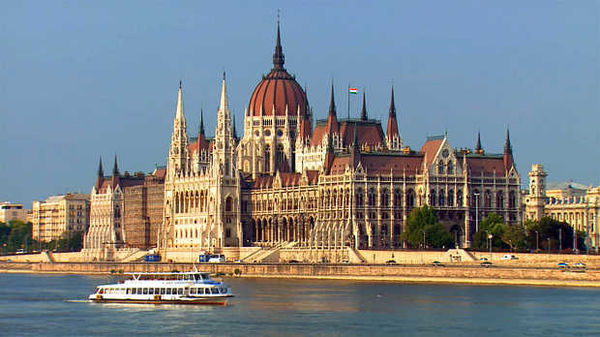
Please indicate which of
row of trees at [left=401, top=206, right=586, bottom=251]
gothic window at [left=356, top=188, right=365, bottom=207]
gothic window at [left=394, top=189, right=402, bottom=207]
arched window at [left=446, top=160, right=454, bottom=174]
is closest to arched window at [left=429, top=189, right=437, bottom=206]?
row of trees at [left=401, top=206, right=586, bottom=251]

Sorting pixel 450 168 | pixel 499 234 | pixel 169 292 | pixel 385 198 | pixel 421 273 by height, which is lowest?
pixel 169 292

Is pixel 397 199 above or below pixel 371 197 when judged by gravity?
below

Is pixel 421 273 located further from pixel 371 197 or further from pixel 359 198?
pixel 371 197

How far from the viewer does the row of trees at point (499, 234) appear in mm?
180375

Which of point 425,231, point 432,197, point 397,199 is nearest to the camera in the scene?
point 425,231

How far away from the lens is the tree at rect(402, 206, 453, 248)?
186625 millimetres

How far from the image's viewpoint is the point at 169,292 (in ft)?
449

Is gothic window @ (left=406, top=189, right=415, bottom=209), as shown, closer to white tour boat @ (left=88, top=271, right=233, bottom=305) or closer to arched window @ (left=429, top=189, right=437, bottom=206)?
arched window @ (left=429, top=189, right=437, bottom=206)

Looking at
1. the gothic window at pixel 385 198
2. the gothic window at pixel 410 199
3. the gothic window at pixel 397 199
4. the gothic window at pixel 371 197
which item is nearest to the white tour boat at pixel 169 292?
the gothic window at pixel 371 197

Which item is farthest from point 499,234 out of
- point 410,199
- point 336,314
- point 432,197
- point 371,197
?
point 336,314

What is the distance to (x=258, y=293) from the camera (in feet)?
493

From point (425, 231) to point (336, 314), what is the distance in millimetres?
64947

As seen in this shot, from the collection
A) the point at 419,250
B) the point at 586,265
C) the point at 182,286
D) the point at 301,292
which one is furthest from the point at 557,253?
the point at 182,286

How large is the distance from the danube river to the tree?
29.4 meters
